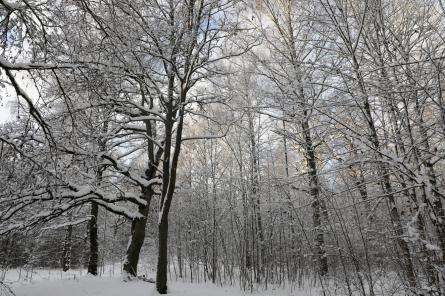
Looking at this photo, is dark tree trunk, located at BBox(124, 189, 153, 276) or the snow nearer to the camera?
the snow

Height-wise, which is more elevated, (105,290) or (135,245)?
(135,245)

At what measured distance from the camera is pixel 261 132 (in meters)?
15.1

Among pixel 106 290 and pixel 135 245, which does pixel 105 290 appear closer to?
pixel 106 290

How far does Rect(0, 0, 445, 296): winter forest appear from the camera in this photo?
12.6ft

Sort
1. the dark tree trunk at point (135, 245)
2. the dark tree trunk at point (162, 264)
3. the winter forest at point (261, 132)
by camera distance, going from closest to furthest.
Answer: the winter forest at point (261, 132) < the dark tree trunk at point (162, 264) < the dark tree trunk at point (135, 245)

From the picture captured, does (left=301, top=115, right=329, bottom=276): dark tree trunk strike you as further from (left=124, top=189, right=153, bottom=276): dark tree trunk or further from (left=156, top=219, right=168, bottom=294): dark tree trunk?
(left=124, top=189, right=153, bottom=276): dark tree trunk

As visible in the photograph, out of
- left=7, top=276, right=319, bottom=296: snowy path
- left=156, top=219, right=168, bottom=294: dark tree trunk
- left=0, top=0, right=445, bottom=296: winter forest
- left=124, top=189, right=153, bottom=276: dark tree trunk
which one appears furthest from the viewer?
left=124, top=189, right=153, bottom=276: dark tree trunk

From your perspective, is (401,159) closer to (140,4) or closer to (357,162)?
(357,162)

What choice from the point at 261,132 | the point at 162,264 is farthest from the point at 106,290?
the point at 261,132

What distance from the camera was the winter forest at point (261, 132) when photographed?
3.83 m

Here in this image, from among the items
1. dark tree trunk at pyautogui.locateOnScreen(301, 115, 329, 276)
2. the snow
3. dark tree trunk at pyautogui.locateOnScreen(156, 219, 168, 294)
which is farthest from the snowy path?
dark tree trunk at pyautogui.locateOnScreen(301, 115, 329, 276)

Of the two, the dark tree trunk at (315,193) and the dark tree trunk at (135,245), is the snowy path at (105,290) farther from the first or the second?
the dark tree trunk at (315,193)

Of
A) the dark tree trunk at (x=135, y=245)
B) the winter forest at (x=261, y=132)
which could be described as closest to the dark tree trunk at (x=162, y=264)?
the winter forest at (x=261, y=132)

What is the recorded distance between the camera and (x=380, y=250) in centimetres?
631
